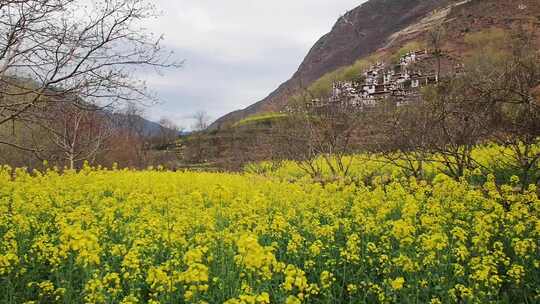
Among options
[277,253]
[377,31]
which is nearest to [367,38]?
[377,31]

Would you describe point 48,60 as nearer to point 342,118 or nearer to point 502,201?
point 502,201

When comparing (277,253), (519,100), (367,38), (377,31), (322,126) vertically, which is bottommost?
(277,253)

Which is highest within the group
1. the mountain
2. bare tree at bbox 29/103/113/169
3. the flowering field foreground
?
the mountain

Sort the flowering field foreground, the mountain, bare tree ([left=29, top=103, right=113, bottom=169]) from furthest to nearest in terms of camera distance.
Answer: the mountain → bare tree ([left=29, top=103, right=113, bottom=169]) → the flowering field foreground

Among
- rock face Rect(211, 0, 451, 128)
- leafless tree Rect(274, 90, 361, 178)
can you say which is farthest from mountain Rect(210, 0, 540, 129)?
leafless tree Rect(274, 90, 361, 178)

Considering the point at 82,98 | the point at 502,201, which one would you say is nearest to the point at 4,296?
the point at 82,98

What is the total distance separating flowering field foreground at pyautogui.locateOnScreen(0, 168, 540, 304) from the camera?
4.32 meters

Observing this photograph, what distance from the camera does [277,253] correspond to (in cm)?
646

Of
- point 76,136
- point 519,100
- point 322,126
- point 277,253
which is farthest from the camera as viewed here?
point 76,136

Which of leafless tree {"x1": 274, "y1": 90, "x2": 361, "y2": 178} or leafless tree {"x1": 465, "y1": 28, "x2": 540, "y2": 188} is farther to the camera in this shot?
leafless tree {"x1": 274, "y1": 90, "x2": 361, "y2": 178}

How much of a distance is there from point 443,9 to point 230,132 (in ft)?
163

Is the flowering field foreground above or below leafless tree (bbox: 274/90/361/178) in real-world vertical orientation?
below

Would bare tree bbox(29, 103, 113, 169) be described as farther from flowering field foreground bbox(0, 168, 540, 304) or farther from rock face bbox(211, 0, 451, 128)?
rock face bbox(211, 0, 451, 128)

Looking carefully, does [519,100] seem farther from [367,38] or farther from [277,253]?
[367,38]
